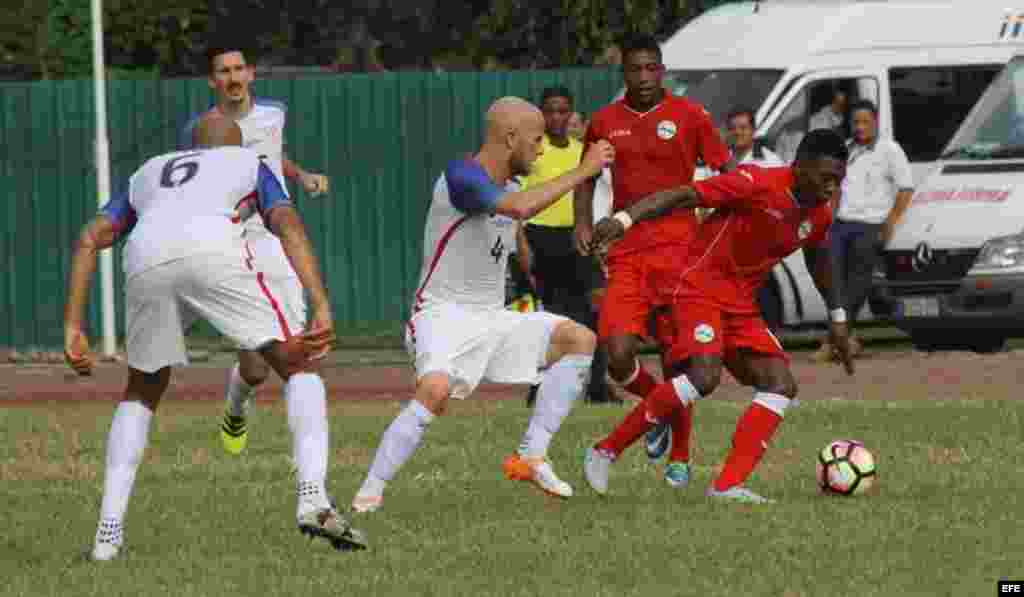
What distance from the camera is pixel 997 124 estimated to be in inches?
848

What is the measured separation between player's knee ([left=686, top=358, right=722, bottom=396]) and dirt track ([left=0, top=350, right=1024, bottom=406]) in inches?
235

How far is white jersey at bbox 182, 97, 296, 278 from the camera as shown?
13859 mm

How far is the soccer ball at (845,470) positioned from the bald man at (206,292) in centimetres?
284

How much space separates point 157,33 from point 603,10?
16.2 ft

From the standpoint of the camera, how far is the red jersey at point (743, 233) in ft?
39.4

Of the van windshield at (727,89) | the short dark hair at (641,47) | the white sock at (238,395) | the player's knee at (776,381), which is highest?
the short dark hair at (641,47)

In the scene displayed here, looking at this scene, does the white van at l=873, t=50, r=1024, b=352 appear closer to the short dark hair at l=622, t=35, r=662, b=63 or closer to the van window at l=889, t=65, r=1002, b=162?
the van window at l=889, t=65, r=1002, b=162

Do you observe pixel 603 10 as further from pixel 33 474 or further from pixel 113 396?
pixel 33 474

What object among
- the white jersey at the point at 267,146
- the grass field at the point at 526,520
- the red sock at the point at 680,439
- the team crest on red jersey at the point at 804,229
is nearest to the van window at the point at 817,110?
the grass field at the point at 526,520

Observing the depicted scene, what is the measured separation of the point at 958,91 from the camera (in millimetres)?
22750

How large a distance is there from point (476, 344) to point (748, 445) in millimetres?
1282

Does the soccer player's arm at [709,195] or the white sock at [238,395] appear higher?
the soccer player's arm at [709,195]

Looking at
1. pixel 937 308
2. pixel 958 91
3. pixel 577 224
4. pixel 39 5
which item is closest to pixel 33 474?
pixel 577 224

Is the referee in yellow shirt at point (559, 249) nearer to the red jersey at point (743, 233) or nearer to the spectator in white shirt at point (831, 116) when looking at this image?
the red jersey at point (743, 233)
